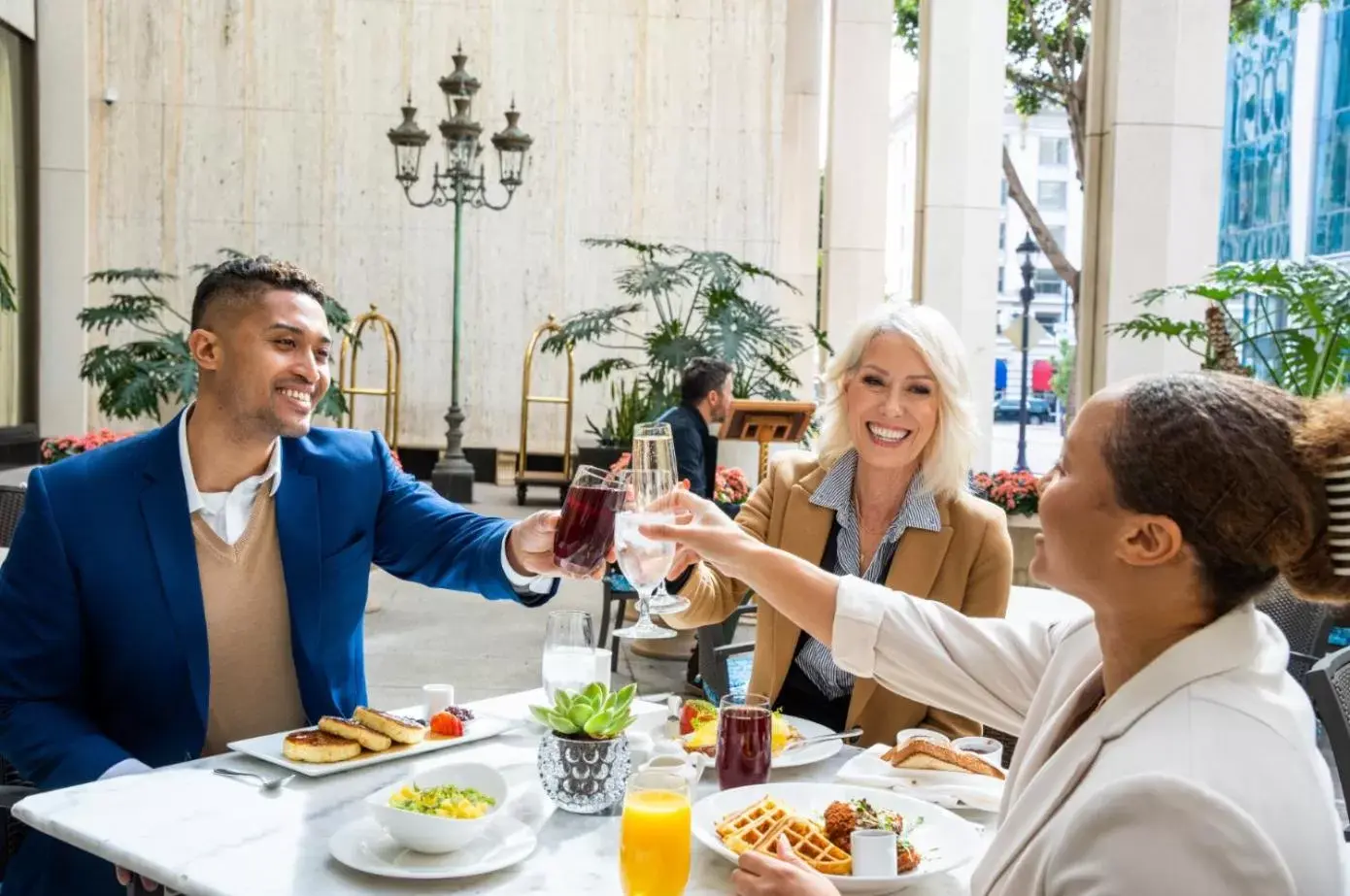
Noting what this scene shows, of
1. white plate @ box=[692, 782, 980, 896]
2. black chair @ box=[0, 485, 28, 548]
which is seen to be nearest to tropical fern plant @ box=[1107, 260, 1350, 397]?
white plate @ box=[692, 782, 980, 896]

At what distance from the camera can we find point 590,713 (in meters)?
2.11

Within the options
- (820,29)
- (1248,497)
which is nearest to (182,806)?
(1248,497)

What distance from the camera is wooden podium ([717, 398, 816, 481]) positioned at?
22.6ft

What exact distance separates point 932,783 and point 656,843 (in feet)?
2.49

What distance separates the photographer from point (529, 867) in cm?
191

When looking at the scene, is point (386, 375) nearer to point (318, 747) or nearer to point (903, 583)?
point (903, 583)

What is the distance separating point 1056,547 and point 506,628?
6.92 m

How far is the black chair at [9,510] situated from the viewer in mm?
4680

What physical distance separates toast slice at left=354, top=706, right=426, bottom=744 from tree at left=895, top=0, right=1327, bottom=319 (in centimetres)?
1475

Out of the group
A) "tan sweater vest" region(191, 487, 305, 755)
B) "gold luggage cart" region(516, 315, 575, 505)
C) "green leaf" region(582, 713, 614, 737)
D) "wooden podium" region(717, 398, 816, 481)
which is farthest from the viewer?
"gold luggage cart" region(516, 315, 575, 505)

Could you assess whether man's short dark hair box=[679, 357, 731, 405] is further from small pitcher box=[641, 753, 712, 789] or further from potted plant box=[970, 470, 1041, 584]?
small pitcher box=[641, 753, 712, 789]

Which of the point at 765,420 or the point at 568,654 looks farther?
the point at 765,420

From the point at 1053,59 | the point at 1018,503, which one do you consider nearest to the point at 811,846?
the point at 1018,503

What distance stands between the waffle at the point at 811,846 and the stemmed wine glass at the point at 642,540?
491mm
